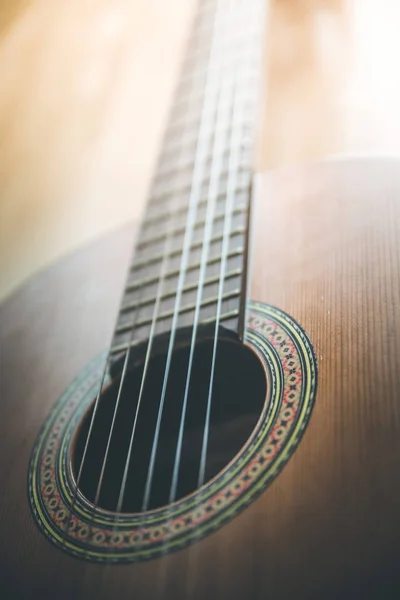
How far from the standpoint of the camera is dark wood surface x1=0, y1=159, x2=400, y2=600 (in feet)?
1.59

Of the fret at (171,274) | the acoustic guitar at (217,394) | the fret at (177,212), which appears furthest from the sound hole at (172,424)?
the fret at (177,212)

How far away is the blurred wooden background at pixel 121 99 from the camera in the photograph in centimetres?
107

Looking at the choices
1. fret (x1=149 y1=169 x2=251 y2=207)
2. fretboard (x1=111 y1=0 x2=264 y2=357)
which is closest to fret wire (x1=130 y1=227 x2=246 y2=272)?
fretboard (x1=111 y1=0 x2=264 y2=357)

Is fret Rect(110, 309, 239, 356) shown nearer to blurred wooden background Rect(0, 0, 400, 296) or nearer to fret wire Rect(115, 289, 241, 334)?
fret wire Rect(115, 289, 241, 334)

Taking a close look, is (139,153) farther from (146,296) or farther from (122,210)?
(146,296)

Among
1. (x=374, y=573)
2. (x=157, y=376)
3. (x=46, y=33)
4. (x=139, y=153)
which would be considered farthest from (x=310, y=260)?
(x=46, y=33)

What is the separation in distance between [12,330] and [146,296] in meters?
0.22

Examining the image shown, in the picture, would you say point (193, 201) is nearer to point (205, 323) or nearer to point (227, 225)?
point (227, 225)

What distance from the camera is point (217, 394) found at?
712 millimetres

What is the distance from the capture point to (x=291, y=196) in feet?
2.77

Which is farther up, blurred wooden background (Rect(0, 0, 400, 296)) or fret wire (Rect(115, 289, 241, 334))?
blurred wooden background (Rect(0, 0, 400, 296))

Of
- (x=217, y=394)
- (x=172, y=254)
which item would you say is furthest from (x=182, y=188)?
(x=217, y=394)

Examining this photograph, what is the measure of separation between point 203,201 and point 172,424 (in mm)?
383

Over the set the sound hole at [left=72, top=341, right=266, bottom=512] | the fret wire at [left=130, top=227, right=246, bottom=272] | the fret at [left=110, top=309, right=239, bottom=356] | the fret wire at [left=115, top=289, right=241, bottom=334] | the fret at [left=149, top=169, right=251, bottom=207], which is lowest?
the sound hole at [left=72, top=341, right=266, bottom=512]
